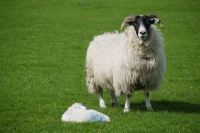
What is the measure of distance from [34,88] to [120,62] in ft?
13.3

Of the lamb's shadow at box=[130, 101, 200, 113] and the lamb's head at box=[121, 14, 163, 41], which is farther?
the lamb's shadow at box=[130, 101, 200, 113]

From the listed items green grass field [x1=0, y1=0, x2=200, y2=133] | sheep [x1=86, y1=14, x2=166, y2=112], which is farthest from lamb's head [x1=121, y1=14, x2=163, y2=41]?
green grass field [x1=0, y1=0, x2=200, y2=133]

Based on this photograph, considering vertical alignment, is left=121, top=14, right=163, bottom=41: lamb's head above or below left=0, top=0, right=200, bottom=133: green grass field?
above

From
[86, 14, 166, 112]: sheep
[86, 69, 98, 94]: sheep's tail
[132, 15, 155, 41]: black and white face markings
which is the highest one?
[132, 15, 155, 41]: black and white face markings

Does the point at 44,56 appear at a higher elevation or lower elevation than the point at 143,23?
lower

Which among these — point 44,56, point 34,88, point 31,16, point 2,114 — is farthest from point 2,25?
point 2,114

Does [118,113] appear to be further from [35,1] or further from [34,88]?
[35,1]

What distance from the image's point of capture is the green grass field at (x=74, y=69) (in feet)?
28.6

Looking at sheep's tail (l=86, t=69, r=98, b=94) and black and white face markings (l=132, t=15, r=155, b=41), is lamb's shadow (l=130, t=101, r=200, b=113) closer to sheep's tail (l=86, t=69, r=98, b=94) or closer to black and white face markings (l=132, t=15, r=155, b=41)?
sheep's tail (l=86, t=69, r=98, b=94)

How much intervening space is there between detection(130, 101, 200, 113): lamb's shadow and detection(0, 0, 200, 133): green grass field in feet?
0.08

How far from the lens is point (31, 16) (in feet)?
108

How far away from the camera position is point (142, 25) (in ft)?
31.4

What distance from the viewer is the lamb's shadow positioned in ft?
32.3

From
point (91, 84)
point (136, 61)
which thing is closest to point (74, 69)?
point (91, 84)
